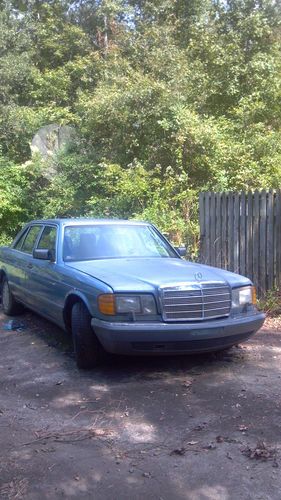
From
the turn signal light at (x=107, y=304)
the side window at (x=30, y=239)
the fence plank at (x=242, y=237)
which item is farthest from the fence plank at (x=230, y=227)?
the turn signal light at (x=107, y=304)

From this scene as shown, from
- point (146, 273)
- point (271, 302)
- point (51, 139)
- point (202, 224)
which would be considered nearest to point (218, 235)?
point (202, 224)

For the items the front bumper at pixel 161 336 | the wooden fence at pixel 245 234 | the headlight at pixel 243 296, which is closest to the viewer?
the front bumper at pixel 161 336

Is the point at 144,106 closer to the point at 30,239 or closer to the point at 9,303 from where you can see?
the point at 30,239

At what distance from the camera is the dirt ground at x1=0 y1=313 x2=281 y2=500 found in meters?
3.44

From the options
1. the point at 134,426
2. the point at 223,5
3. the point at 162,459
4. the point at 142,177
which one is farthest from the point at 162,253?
the point at 223,5

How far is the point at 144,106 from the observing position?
1448 cm

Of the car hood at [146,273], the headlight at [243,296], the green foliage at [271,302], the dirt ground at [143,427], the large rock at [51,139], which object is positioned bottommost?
the dirt ground at [143,427]

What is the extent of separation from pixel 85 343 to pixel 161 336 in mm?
838

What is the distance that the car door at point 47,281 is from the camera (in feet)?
20.6

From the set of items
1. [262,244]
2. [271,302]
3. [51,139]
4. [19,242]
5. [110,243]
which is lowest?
[271,302]

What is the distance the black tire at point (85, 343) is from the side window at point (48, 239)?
4.69ft

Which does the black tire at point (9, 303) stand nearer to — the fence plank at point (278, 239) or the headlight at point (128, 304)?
the headlight at point (128, 304)

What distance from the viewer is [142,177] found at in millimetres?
13352

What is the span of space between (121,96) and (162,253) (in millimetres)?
8670
